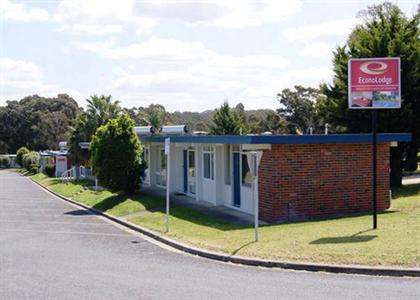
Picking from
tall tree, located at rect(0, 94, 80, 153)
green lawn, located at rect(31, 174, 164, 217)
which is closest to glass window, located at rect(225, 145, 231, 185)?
green lawn, located at rect(31, 174, 164, 217)

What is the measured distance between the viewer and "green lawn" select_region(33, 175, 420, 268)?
12.0 m

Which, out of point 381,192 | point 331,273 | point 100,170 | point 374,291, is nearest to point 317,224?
point 381,192

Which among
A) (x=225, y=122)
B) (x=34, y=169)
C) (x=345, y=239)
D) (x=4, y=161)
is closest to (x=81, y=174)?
(x=225, y=122)

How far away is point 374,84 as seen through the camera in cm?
1568

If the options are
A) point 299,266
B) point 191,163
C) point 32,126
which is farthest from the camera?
point 32,126

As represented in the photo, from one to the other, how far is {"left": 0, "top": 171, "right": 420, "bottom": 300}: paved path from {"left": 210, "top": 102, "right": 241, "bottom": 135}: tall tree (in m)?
45.9

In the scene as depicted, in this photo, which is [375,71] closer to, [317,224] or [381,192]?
[317,224]

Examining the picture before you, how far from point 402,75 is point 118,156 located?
1299 centimetres

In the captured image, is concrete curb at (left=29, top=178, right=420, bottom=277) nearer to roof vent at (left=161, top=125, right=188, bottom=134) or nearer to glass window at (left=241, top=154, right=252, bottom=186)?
glass window at (left=241, top=154, right=252, bottom=186)

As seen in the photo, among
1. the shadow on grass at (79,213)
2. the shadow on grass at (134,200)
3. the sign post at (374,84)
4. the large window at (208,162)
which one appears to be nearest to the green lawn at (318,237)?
the sign post at (374,84)

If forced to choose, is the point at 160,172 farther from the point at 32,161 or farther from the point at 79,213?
the point at 32,161

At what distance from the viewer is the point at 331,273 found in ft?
36.8

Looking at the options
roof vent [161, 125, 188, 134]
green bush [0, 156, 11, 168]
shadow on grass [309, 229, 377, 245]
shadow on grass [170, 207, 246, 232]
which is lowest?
green bush [0, 156, 11, 168]

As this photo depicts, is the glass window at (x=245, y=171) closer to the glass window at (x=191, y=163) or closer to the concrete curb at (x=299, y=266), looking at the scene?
the concrete curb at (x=299, y=266)
